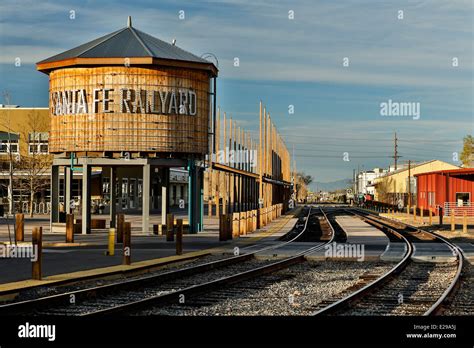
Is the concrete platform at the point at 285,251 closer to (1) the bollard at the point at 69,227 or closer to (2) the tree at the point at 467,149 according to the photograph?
Result: (1) the bollard at the point at 69,227

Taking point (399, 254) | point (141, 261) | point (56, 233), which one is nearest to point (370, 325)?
point (141, 261)

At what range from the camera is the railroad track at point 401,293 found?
13.3 meters

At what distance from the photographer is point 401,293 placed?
1592cm

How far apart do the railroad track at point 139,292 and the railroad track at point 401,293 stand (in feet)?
9.13

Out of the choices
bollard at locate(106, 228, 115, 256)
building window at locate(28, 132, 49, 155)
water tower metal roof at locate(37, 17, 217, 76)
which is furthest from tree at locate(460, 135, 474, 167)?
bollard at locate(106, 228, 115, 256)

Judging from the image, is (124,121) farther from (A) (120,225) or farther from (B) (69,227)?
(B) (69,227)

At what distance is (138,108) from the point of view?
33.7 m

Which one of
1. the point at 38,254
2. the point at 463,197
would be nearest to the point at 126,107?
the point at 38,254

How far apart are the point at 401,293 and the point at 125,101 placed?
20.3m

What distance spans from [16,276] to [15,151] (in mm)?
54301

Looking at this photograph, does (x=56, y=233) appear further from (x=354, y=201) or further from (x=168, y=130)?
(x=354, y=201)

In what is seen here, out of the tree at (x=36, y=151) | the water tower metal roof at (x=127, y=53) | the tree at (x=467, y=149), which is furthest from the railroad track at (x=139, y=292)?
the tree at (x=467, y=149)

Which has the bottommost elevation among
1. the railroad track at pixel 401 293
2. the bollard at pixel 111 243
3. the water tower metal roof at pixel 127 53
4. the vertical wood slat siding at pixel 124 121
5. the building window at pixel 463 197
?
the railroad track at pixel 401 293

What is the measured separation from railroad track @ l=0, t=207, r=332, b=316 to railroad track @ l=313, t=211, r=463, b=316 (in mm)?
2784
